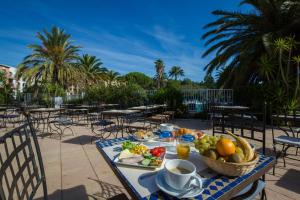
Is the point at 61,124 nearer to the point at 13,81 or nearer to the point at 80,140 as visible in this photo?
the point at 80,140

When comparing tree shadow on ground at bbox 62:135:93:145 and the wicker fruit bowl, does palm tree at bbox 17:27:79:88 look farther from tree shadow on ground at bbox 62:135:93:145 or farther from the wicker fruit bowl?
the wicker fruit bowl

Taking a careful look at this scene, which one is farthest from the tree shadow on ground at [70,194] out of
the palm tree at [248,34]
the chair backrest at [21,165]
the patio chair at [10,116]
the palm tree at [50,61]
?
the palm tree at [50,61]

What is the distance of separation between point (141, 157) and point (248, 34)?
1100 cm

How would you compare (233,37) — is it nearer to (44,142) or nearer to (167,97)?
(167,97)

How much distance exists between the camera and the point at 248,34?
10.4 metres

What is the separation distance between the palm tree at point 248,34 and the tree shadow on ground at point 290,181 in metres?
6.76

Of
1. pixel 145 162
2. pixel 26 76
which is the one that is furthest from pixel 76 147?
pixel 26 76

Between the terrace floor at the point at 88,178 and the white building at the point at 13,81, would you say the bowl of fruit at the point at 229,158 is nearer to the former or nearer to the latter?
the terrace floor at the point at 88,178

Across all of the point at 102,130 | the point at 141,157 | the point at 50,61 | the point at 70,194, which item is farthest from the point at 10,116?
the point at 50,61

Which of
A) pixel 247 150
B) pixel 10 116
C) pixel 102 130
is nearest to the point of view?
pixel 247 150

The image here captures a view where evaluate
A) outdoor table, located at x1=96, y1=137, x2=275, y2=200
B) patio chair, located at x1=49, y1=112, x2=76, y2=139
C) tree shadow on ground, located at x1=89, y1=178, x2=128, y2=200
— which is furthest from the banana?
patio chair, located at x1=49, y1=112, x2=76, y2=139

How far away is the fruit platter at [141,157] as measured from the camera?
127cm

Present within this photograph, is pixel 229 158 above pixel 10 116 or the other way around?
above

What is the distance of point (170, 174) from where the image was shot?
1.01 m
